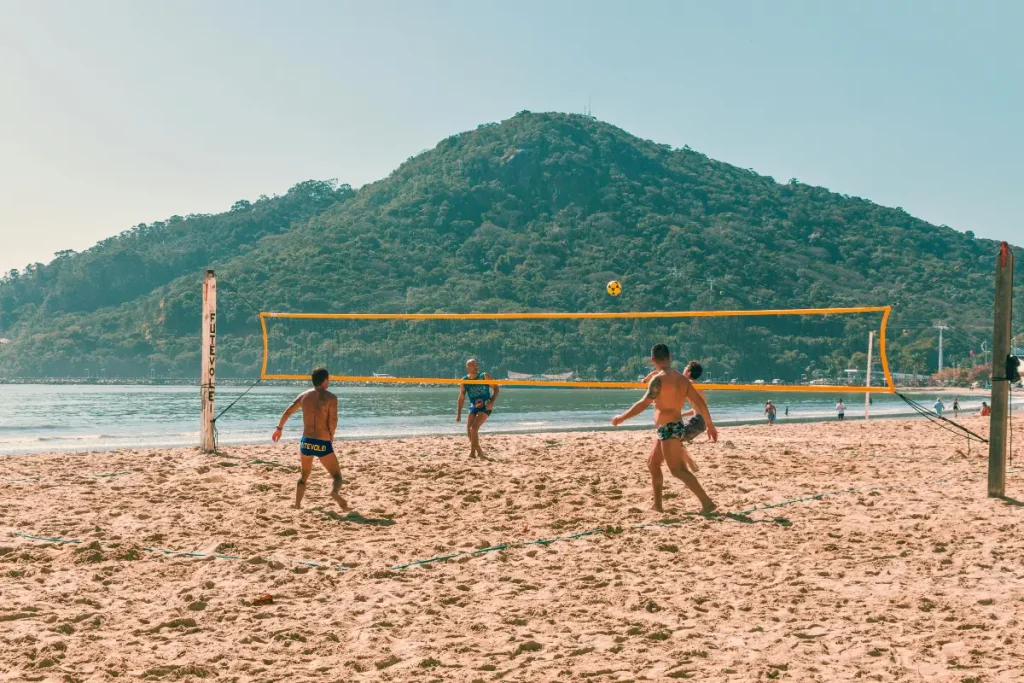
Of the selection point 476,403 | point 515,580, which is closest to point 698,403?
point 515,580

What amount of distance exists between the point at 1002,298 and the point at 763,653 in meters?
4.60

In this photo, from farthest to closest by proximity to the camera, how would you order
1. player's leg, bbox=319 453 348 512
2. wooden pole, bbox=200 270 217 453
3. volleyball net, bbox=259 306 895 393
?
volleyball net, bbox=259 306 895 393, wooden pole, bbox=200 270 217 453, player's leg, bbox=319 453 348 512

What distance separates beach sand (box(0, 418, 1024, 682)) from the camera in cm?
385

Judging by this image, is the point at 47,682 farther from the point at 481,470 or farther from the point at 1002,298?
the point at 1002,298

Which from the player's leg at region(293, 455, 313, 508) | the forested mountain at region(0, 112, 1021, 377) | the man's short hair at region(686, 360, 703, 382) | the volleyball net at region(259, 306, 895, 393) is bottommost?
the player's leg at region(293, 455, 313, 508)

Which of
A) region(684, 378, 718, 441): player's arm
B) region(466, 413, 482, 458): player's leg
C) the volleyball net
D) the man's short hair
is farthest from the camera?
the volleyball net

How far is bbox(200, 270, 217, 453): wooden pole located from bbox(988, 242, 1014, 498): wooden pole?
799 cm

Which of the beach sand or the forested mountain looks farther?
the forested mountain

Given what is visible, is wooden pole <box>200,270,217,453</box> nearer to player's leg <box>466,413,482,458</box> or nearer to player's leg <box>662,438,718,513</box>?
player's leg <box>466,413,482,458</box>

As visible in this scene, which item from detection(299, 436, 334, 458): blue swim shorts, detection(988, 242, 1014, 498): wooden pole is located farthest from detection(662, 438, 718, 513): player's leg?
detection(299, 436, 334, 458): blue swim shorts

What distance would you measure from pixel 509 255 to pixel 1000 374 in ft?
310

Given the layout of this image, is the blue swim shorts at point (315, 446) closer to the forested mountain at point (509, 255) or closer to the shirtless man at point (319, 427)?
the shirtless man at point (319, 427)

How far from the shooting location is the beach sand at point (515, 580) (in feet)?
12.6

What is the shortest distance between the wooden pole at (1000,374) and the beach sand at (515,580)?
272 mm
